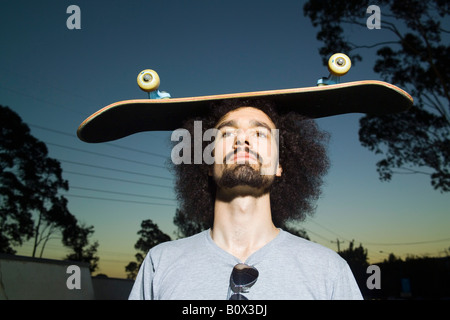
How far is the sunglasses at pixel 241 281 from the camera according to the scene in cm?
204

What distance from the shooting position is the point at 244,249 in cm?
243

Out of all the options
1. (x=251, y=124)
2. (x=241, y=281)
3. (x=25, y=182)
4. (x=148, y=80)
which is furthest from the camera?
(x=25, y=182)

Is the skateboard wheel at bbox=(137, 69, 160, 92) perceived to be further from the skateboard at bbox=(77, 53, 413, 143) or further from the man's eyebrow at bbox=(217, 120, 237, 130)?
the man's eyebrow at bbox=(217, 120, 237, 130)

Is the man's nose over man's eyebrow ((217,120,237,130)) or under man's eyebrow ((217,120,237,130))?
under

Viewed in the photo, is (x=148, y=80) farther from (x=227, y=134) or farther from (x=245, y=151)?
(x=245, y=151)

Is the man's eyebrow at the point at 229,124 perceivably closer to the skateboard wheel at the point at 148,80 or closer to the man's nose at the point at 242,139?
the man's nose at the point at 242,139

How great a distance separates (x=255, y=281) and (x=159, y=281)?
0.66 m

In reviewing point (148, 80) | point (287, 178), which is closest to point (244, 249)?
point (287, 178)

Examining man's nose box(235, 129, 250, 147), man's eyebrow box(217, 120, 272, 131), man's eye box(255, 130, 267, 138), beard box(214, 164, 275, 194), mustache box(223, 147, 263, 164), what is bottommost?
beard box(214, 164, 275, 194)

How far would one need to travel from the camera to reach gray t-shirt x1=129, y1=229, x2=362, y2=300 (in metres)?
2.13

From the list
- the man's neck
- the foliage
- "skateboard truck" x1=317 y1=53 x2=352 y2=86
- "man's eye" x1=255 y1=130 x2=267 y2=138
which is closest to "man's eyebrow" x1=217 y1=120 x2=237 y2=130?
"man's eye" x1=255 y1=130 x2=267 y2=138

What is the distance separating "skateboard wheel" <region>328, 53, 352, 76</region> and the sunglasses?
1.41 meters

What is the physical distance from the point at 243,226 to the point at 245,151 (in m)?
0.51
